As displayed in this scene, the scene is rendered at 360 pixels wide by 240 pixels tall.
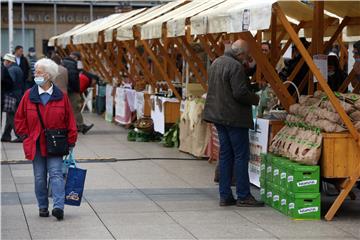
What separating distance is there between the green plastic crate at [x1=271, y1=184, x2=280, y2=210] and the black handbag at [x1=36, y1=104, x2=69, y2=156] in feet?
7.52

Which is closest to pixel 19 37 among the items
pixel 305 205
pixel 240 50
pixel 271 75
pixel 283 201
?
pixel 271 75

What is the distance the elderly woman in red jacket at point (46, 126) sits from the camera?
8336 mm

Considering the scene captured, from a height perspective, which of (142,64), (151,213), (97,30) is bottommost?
(151,213)

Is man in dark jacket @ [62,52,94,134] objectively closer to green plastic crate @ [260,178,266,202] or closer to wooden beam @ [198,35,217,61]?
wooden beam @ [198,35,217,61]

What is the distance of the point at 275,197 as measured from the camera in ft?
29.5

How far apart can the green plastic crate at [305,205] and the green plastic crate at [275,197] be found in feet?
1.21

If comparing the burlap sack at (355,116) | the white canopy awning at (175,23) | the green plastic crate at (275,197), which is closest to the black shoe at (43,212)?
the green plastic crate at (275,197)

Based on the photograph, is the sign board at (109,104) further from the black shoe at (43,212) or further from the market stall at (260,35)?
the black shoe at (43,212)

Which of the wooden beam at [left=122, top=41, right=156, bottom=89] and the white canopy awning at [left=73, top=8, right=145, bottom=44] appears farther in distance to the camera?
the white canopy awning at [left=73, top=8, right=145, bottom=44]

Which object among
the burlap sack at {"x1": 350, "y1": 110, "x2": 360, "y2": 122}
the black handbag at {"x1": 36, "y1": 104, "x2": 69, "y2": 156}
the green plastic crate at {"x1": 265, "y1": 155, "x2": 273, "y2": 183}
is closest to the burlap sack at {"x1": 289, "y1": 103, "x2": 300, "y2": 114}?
the green plastic crate at {"x1": 265, "y1": 155, "x2": 273, "y2": 183}

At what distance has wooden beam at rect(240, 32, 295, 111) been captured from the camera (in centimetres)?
948

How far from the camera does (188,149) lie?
46.6 ft

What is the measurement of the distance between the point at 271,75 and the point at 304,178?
1.67 metres

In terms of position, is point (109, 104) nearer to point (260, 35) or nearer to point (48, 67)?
point (260, 35)
